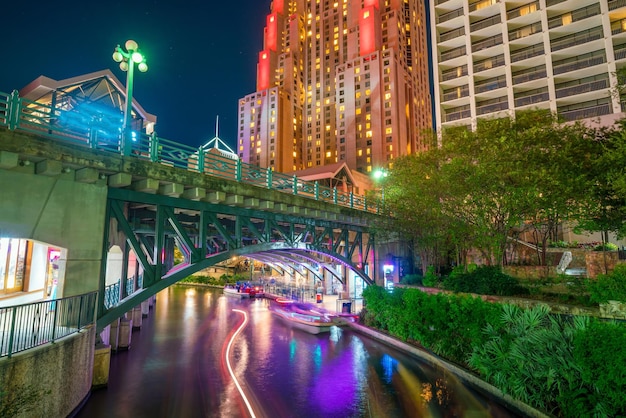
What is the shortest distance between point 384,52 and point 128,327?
11449cm

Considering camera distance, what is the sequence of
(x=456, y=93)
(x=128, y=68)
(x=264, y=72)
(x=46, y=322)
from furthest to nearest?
(x=264, y=72), (x=456, y=93), (x=128, y=68), (x=46, y=322)

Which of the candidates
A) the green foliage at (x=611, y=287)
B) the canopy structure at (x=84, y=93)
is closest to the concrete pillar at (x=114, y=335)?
the canopy structure at (x=84, y=93)

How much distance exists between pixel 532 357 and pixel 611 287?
4.00 metres

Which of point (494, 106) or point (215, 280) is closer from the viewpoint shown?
point (494, 106)

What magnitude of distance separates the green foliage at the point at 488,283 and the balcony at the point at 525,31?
43540mm

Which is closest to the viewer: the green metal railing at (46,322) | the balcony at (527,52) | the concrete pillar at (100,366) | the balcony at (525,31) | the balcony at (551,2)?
the green metal railing at (46,322)

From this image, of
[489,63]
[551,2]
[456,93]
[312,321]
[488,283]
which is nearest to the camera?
[488,283]

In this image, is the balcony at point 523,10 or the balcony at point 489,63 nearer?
the balcony at point 523,10

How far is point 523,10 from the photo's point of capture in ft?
165

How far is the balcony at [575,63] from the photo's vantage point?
145 ft

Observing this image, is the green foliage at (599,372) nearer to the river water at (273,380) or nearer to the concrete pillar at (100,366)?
the river water at (273,380)

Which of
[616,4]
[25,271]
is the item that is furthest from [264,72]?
[25,271]

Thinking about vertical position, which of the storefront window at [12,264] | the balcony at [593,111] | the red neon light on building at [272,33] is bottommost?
the storefront window at [12,264]

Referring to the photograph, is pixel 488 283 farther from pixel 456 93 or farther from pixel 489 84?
pixel 456 93
